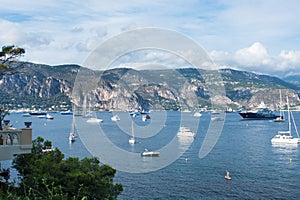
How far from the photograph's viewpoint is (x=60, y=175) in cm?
1616

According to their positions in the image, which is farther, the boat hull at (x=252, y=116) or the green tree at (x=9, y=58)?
the boat hull at (x=252, y=116)

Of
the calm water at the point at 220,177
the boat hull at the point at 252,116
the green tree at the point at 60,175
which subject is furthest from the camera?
the boat hull at the point at 252,116

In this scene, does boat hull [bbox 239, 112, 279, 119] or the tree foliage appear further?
boat hull [bbox 239, 112, 279, 119]

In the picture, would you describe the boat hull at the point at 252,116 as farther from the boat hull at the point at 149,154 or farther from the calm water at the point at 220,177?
the boat hull at the point at 149,154

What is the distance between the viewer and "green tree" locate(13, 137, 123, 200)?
1533cm

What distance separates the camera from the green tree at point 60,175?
50.3 ft

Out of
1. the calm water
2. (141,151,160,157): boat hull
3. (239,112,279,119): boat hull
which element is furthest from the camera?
(239,112,279,119): boat hull

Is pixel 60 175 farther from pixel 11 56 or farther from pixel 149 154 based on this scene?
pixel 149 154

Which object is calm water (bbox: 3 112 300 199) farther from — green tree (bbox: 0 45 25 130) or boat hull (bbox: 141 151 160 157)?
green tree (bbox: 0 45 25 130)

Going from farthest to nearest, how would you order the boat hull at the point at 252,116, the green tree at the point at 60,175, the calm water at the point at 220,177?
the boat hull at the point at 252,116, the calm water at the point at 220,177, the green tree at the point at 60,175

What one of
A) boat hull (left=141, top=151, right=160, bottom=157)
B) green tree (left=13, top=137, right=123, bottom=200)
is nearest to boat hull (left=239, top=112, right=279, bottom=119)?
boat hull (left=141, top=151, right=160, bottom=157)

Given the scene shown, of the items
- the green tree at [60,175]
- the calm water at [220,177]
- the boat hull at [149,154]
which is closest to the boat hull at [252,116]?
the calm water at [220,177]

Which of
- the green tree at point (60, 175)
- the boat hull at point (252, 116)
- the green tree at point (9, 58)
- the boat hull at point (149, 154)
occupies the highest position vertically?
the green tree at point (9, 58)

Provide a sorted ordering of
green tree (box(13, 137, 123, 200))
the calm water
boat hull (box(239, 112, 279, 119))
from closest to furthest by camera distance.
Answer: green tree (box(13, 137, 123, 200)), the calm water, boat hull (box(239, 112, 279, 119))
